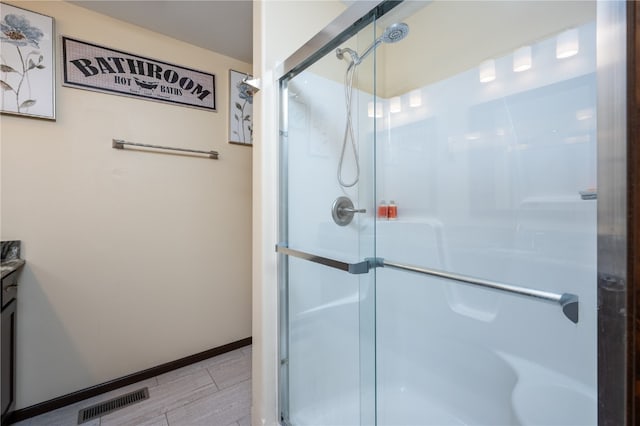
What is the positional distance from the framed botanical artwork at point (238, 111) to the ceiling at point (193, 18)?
0.84 feet

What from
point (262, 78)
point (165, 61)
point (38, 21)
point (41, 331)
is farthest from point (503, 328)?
point (38, 21)

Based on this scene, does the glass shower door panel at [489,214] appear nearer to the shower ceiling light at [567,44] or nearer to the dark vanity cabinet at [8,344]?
the shower ceiling light at [567,44]

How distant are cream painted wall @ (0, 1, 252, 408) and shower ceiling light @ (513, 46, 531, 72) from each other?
6.10 ft

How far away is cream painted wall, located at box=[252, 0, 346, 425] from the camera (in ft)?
4.64

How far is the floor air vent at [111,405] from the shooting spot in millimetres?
1584

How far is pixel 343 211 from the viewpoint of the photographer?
52.1 inches

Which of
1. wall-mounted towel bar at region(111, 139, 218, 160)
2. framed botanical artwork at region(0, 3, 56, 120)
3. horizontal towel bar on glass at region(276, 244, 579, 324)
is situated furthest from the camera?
wall-mounted towel bar at region(111, 139, 218, 160)

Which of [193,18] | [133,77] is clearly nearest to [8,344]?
[133,77]

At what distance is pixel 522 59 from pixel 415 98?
57 cm

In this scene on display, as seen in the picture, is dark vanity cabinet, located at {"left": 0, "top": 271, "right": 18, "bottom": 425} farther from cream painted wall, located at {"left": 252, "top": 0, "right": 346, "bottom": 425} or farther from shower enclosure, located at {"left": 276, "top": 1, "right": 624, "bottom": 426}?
shower enclosure, located at {"left": 276, "top": 1, "right": 624, "bottom": 426}

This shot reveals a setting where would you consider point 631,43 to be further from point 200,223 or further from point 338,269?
point 200,223

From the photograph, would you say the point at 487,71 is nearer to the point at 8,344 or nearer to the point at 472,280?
the point at 472,280

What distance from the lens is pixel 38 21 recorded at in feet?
5.18

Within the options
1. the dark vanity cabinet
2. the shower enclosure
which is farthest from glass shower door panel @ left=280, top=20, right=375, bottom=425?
the dark vanity cabinet
